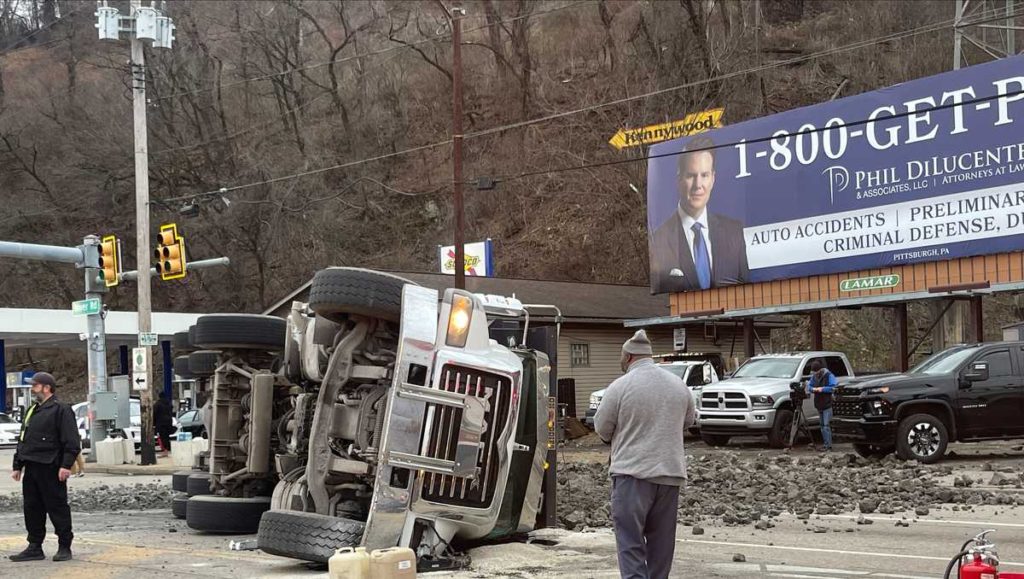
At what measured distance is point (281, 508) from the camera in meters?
10.5

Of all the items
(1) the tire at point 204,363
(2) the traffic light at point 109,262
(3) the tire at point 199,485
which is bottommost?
(3) the tire at point 199,485

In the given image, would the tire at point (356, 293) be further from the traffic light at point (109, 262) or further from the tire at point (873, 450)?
the traffic light at point (109, 262)

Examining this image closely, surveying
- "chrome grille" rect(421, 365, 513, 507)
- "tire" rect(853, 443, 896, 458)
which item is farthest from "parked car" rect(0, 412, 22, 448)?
"chrome grille" rect(421, 365, 513, 507)

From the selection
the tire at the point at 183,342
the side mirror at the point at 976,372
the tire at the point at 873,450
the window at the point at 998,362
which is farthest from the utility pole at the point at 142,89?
the window at the point at 998,362

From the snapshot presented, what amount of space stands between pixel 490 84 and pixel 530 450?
5619cm

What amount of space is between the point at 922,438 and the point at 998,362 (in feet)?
6.39

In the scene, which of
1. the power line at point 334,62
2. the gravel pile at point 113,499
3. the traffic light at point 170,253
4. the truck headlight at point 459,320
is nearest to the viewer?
the truck headlight at point 459,320

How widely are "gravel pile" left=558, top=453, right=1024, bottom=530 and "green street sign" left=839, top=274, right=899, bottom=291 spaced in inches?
368

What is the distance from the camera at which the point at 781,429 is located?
24.8 meters

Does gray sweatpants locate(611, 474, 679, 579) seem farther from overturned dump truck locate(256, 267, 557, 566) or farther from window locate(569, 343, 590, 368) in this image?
window locate(569, 343, 590, 368)

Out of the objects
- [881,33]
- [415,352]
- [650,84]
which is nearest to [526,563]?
[415,352]

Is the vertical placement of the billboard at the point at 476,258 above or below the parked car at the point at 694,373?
above

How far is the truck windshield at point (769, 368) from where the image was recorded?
25609 mm

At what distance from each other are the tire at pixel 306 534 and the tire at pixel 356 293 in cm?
169
